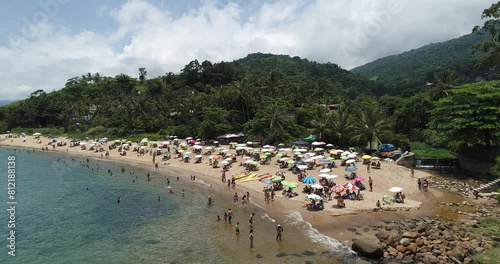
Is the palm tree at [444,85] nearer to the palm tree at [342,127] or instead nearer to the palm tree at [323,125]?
the palm tree at [342,127]

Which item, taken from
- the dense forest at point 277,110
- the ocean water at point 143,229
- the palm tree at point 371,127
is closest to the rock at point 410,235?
the ocean water at point 143,229

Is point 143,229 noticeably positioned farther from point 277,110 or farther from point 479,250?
point 277,110

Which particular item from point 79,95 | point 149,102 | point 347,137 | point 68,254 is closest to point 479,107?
point 347,137

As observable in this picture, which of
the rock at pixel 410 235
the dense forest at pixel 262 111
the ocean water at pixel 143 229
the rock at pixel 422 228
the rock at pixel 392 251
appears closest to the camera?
the rock at pixel 392 251

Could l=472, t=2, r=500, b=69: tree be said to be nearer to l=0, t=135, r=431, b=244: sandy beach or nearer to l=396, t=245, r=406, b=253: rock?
l=0, t=135, r=431, b=244: sandy beach

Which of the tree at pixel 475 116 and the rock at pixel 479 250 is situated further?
the tree at pixel 475 116

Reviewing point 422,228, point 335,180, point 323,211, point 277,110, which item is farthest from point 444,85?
point 422,228
